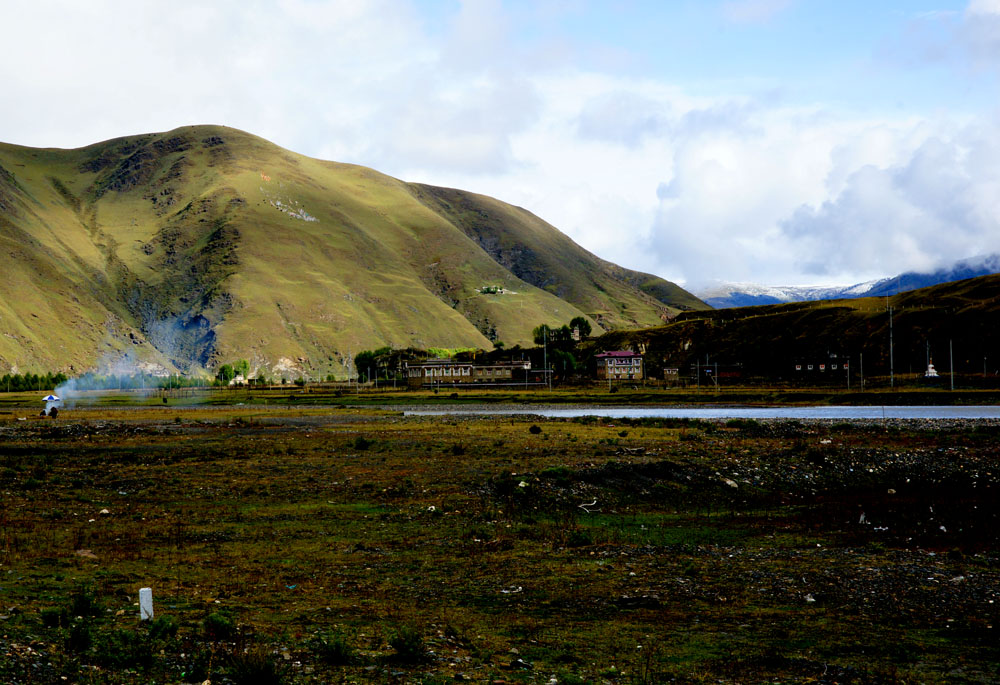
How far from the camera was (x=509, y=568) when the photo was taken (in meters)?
20.6

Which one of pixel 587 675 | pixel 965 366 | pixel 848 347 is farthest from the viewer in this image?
pixel 848 347

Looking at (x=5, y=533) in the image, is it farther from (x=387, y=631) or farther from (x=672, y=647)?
(x=672, y=647)

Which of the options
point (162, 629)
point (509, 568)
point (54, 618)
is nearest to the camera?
point (162, 629)

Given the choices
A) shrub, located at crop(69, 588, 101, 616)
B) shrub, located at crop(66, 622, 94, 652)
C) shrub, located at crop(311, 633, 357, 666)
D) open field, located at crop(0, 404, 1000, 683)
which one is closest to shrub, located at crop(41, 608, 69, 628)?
open field, located at crop(0, 404, 1000, 683)

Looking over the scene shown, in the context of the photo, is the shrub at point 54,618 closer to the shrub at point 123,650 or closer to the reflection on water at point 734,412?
the shrub at point 123,650

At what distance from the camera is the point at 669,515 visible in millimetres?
29391

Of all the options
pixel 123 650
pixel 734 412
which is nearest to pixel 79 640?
pixel 123 650

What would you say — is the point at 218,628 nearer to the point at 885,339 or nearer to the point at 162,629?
the point at 162,629

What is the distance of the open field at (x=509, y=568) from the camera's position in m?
13.3

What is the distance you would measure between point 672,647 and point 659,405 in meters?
114

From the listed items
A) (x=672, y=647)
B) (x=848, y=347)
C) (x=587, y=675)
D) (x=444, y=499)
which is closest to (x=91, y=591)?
(x=587, y=675)

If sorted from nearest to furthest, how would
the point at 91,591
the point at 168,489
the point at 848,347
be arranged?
the point at 91,591 < the point at 168,489 < the point at 848,347

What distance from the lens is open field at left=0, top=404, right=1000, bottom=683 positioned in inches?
523

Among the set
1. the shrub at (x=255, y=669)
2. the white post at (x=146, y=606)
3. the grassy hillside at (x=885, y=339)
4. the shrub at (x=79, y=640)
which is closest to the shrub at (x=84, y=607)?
the white post at (x=146, y=606)
